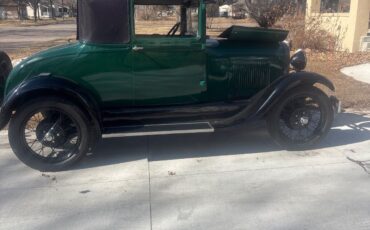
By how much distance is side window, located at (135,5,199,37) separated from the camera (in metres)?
4.54

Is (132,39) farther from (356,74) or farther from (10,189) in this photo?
(356,74)

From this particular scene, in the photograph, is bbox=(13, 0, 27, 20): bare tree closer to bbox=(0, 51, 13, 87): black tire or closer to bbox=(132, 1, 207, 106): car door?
bbox=(0, 51, 13, 87): black tire

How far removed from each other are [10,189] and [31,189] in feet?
0.71

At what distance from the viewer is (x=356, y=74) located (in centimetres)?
919

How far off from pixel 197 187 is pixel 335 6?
13998 mm

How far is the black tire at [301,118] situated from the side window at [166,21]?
134 centimetres

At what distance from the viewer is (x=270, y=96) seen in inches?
184

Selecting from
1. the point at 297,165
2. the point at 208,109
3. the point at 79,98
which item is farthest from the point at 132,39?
the point at 297,165

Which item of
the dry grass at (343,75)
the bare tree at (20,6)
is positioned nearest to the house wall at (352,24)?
the dry grass at (343,75)

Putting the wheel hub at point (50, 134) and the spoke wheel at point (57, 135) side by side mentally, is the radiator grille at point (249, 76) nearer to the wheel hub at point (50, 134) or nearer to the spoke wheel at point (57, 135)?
the spoke wheel at point (57, 135)

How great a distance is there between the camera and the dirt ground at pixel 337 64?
4.66 meters

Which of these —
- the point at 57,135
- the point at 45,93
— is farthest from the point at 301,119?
the point at 45,93

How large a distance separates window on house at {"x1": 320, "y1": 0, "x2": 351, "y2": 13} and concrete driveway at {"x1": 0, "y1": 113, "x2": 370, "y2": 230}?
11.1 m

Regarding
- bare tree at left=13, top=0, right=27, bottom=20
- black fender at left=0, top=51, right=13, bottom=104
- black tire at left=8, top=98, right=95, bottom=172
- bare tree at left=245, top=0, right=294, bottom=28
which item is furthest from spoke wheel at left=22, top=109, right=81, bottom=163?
bare tree at left=13, top=0, right=27, bottom=20
